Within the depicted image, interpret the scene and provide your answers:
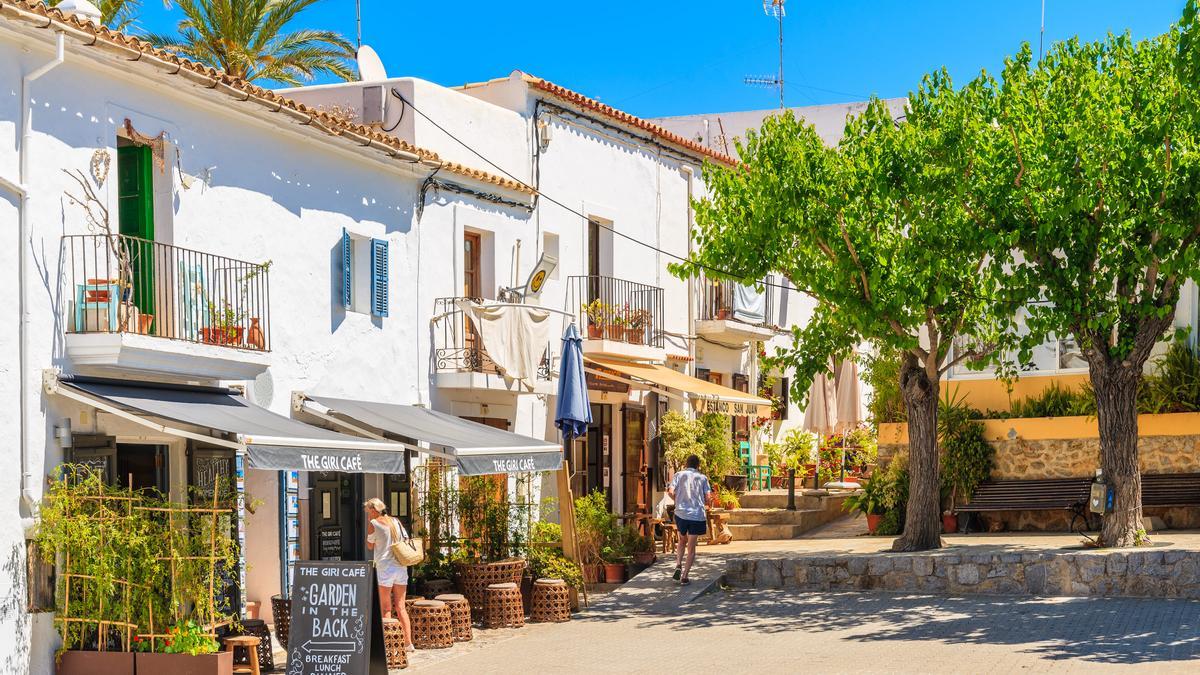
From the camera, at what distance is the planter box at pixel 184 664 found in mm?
12367

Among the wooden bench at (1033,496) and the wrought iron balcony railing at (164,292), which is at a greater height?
the wrought iron balcony railing at (164,292)

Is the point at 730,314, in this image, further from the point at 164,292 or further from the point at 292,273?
the point at 164,292

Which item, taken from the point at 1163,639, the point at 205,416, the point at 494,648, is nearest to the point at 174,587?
the point at 205,416

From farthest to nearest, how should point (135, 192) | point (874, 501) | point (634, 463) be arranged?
point (634, 463) → point (874, 501) → point (135, 192)

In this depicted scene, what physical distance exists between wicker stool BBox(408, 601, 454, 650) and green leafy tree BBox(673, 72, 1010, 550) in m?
6.66

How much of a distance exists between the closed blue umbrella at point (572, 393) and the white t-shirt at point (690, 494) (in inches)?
60.9

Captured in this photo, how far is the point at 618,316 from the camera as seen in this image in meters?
23.9

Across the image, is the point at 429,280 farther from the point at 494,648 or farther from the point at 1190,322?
the point at 1190,322

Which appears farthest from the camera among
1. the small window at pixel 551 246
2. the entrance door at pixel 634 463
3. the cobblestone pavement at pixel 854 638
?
the entrance door at pixel 634 463

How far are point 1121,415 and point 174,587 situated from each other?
1290 centimetres

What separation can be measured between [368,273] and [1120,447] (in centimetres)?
1041

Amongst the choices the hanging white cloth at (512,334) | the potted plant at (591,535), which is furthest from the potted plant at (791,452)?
the hanging white cloth at (512,334)

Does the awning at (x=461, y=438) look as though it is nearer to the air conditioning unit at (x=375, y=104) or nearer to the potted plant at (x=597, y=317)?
the air conditioning unit at (x=375, y=104)

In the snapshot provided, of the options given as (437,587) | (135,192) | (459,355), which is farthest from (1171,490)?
(135,192)
